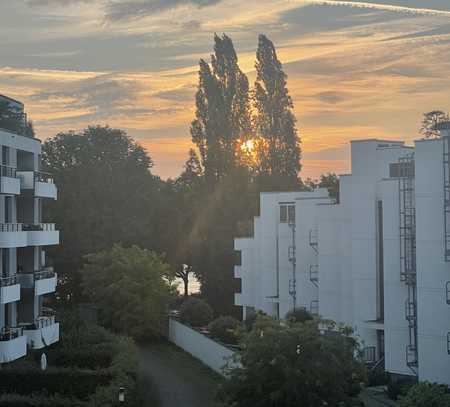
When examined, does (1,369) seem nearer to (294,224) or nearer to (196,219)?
(294,224)

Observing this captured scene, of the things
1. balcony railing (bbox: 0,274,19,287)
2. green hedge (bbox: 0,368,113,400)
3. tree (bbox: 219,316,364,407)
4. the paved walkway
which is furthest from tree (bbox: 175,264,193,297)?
tree (bbox: 219,316,364,407)

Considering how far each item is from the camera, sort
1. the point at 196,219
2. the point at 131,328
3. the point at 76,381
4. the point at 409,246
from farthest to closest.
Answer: the point at 196,219 < the point at 131,328 < the point at 409,246 < the point at 76,381

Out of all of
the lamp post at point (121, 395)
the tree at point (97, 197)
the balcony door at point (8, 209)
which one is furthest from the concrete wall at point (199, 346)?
the tree at point (97, 197)

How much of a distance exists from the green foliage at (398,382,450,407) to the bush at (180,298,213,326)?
30.0m

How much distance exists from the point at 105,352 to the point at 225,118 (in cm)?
4311

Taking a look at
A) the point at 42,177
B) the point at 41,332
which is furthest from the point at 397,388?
the point at 42,177

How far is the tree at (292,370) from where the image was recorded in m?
30.7

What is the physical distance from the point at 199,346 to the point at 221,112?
3291cm

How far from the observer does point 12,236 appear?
37781mm

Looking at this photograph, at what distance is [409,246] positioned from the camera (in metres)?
42.6

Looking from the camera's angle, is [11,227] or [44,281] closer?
[11,227]

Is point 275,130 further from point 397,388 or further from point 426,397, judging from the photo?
point 426,397

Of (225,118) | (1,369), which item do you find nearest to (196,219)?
(225,118)

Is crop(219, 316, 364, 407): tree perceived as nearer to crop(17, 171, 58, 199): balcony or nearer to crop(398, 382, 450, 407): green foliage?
crop(398, 382, 450, 407): green foliage
